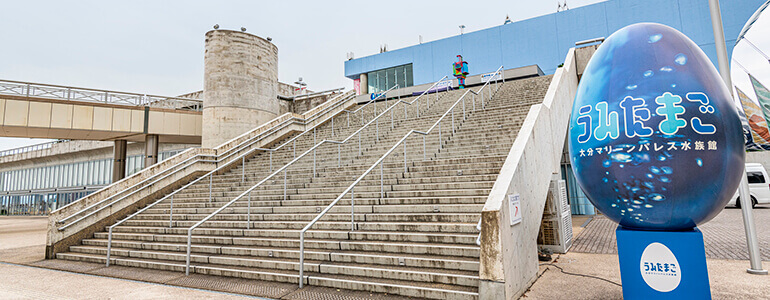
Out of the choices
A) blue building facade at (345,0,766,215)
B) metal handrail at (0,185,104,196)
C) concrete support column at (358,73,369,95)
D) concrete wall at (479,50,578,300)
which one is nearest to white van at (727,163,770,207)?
blue building facade at (345,0,766,215)

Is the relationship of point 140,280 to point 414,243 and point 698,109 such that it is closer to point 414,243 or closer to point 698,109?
point 414,243

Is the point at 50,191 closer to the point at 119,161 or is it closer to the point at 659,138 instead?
the point at 119,161

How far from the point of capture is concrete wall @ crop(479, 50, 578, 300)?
4531mm

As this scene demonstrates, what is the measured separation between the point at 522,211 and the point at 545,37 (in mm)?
27981

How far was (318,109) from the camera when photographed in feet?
59.6

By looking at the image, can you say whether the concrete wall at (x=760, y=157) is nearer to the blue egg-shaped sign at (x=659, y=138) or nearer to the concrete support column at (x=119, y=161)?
the blue egg-shaped sign at (x=659, y=138)

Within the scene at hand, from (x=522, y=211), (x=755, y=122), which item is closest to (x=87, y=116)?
(x=522, y=211)

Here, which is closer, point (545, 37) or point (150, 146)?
point (150, 146)

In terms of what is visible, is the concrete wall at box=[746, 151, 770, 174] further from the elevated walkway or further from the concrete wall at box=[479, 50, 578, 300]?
the elevated walkway

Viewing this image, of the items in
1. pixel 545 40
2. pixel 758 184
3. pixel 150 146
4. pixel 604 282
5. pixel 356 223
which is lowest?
pixel 604 282

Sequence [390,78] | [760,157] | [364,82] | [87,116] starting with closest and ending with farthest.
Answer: [87,116], [760,157], [390,78], [364,82]

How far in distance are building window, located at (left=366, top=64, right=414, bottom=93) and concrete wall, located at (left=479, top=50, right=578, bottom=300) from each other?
91.7 feet

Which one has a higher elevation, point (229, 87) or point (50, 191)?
point (229, 87)

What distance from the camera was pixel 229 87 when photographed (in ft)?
55.9
